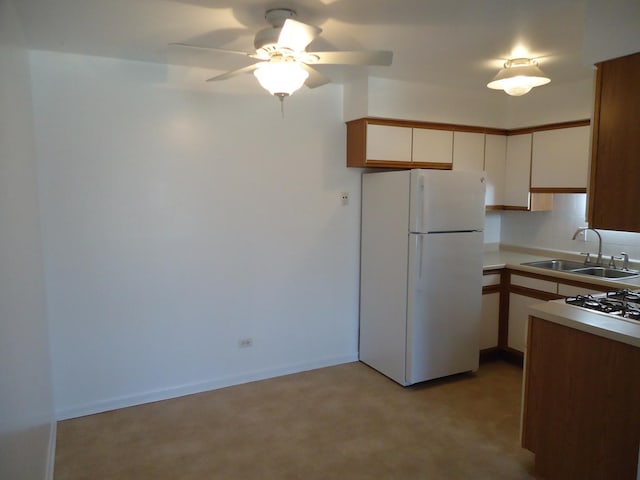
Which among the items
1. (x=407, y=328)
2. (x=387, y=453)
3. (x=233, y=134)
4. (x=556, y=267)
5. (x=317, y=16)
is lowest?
(x=387, y=453)

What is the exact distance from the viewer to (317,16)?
7.16ft

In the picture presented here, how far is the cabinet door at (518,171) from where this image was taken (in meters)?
4.08

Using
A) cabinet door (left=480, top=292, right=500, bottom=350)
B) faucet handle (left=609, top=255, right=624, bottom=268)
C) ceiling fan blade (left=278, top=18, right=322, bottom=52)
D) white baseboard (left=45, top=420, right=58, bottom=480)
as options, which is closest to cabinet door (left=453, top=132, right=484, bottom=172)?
cabinet door (left=480, top=292, right=500, bottom=350)

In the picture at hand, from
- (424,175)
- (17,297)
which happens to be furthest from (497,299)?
(17,297)

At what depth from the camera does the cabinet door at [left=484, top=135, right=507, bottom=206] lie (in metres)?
4.14

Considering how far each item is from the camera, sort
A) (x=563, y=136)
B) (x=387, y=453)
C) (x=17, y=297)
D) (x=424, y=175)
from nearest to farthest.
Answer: (x=17, y=297) < (x=387, y=453) < (x=424, y=175) < (x=563, y=136)

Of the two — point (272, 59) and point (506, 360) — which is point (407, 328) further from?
point (272, 59)

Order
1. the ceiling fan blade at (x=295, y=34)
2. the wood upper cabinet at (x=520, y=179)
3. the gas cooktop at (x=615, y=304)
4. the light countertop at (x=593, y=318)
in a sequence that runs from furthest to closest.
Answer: the wood upper cabinet at (x=520, y=179), the gas cooktop at (x=615, y=304), the light countertop at (x=593, y=318), the ceiling fan blade at (x=295, y=34)

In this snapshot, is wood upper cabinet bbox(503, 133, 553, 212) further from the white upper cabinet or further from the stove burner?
the stove burner

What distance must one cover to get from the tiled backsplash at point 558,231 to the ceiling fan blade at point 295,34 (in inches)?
125

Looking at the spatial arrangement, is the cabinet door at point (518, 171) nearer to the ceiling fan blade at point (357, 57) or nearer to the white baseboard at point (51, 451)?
the ceiling fan blade at point (357, 57)

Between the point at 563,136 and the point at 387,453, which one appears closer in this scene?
the point at 387,453

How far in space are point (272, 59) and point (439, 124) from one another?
2.11 meters

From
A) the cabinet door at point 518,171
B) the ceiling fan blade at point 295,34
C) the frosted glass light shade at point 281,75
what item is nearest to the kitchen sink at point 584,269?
the cabinet door at point 518,171
